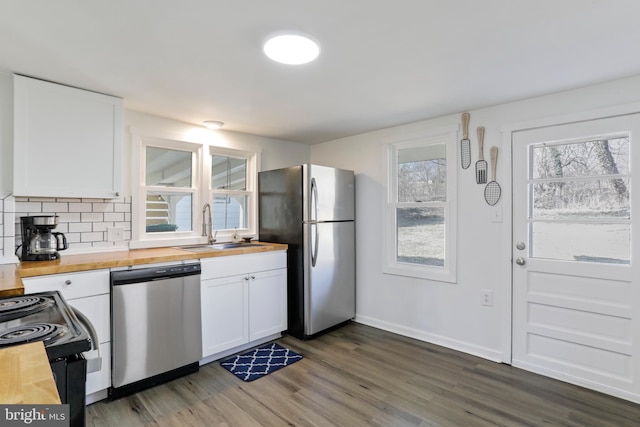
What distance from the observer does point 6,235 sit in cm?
221

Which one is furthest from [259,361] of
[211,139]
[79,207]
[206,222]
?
[211,139]

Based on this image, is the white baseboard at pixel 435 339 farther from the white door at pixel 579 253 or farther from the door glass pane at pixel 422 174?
the door glass pane at pixel 422 174

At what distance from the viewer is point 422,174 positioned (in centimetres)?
342

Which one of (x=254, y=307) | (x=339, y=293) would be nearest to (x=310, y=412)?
(x=254, y=307)

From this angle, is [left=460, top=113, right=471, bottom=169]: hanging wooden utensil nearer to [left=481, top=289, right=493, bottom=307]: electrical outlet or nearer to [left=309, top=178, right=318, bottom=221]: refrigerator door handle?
[left=481, top=289, right=493, bottom=307]: electrical outlet

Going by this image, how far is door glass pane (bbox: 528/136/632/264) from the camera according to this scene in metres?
2.31

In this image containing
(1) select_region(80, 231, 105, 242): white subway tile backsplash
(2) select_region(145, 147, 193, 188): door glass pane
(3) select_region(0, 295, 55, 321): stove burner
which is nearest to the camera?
(3) select_region(0, 295, 55, 321): stove burner

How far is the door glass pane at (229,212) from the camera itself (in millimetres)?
3641

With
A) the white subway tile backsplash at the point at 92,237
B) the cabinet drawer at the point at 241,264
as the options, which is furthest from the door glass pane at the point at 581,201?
the white subway tile backsplash at the point at 92,237

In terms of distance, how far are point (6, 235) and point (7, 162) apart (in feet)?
1.59

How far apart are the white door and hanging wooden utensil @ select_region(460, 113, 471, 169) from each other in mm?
370

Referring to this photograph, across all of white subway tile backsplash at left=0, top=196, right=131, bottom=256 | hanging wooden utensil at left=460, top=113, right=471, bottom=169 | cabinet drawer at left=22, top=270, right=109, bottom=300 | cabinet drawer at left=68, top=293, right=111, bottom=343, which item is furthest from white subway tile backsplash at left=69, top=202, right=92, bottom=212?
hanging wooden utensil at left=460, top=113, right=471, bottom=169

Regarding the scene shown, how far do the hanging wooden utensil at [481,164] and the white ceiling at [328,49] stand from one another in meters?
0.27

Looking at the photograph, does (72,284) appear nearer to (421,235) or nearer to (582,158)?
(421,235)
